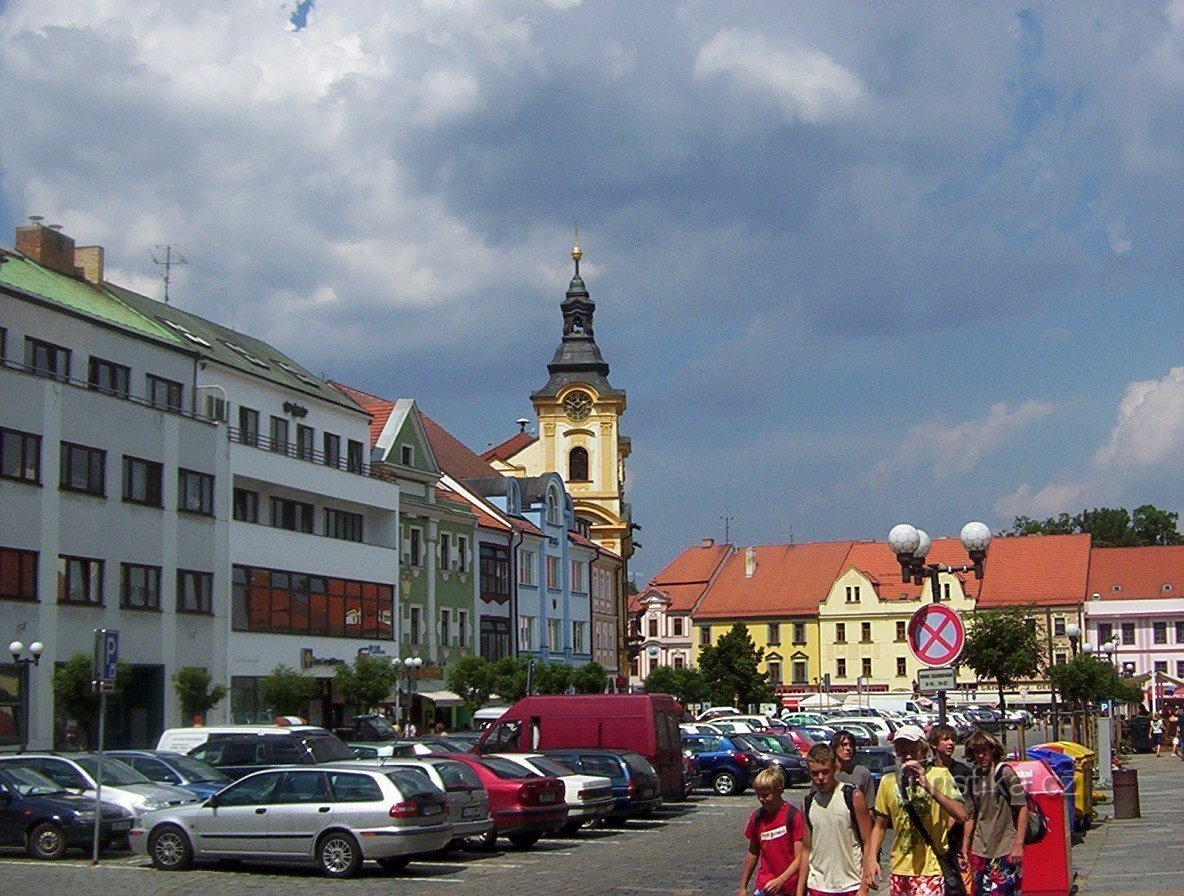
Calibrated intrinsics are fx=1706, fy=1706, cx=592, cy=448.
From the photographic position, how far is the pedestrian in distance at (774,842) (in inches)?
437

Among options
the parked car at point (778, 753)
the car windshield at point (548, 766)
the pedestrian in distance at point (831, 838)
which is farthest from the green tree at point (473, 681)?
the pedestrian in distance at point (831, 838)

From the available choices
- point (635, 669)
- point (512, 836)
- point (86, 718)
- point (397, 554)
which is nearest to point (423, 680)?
point (397, 554)

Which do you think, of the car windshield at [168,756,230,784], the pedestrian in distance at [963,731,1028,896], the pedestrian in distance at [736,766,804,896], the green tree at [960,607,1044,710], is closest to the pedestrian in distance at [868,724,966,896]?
the pedestrian in distance at [963,731,1028,896]

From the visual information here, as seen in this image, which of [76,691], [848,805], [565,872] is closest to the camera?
[848,805]

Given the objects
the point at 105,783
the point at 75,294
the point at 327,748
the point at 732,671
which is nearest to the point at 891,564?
the point at 732,671

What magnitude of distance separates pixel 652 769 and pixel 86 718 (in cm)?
1724

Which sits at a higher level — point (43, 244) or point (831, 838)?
point (43, 244)

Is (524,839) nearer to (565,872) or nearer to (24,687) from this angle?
(565,872)

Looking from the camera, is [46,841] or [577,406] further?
[577,406]

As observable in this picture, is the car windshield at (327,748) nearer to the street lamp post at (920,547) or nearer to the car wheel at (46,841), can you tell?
the car wheel at (46,841)

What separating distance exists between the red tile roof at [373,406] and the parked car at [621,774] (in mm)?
32961

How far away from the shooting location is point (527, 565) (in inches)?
2948

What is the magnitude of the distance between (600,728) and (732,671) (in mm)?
54782

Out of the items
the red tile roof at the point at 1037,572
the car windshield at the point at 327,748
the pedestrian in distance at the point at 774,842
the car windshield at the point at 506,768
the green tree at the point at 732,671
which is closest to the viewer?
the pedestrian in distance at the point at 774,842
